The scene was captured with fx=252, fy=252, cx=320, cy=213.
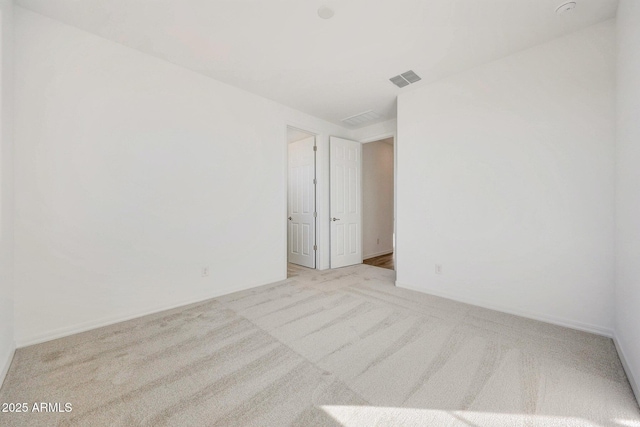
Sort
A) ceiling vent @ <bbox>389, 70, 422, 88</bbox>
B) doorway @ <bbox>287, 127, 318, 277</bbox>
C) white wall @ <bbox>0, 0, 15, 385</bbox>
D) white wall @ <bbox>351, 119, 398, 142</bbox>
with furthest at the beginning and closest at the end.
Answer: doorway @ <bbox>287, 127, 318, 277</bbox>, white wall @ <bbox>351, 119, 398, 142</bbox>, ceiling vent @ <bbox>389, 70, 422, 88</bbox>, white wall @ <bbox>0, 0, 15, 385</bbox>

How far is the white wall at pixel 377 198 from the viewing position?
5.52 metres

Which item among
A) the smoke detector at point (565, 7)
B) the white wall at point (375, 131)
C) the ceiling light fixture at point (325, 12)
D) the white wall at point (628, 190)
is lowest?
the white wall at point (628, 190)

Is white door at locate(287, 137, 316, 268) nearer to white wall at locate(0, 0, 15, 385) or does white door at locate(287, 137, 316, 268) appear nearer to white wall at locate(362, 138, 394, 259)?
white wall at locate(362, 138, 394, 259)

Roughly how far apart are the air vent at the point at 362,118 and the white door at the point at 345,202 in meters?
0.33

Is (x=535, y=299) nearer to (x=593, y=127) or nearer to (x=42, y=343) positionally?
(x=593, y=127)

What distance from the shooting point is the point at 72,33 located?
2191 millimetres

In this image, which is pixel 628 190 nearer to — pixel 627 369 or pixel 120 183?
pixel 627 369

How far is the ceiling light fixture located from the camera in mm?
1971

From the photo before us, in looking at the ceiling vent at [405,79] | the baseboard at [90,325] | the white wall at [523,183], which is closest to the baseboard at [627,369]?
the white wall at [523,183]

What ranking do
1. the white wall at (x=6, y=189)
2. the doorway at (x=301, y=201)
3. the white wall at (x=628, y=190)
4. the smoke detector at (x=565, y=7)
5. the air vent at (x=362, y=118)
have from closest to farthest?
the white wall at (x=628, y=190)
the white wall at (x=6, y=189)
the smoke detector at (x=565, y=7)
the air vent at (x=362, y=118)
the doorway at (x=301, y=201)

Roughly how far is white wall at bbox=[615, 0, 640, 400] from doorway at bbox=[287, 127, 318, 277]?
3.49 meters

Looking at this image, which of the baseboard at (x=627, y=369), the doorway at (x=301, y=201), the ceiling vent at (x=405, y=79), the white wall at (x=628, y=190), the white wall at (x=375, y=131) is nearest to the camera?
the baseboard at (x=627, y=369)

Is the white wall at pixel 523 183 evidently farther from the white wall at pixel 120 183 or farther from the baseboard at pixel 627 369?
the white wall at pixel 120 183

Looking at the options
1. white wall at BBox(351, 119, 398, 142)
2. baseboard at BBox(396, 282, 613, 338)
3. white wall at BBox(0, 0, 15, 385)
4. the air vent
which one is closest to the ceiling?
white wall at BBox(0, 0, 15, 385)
